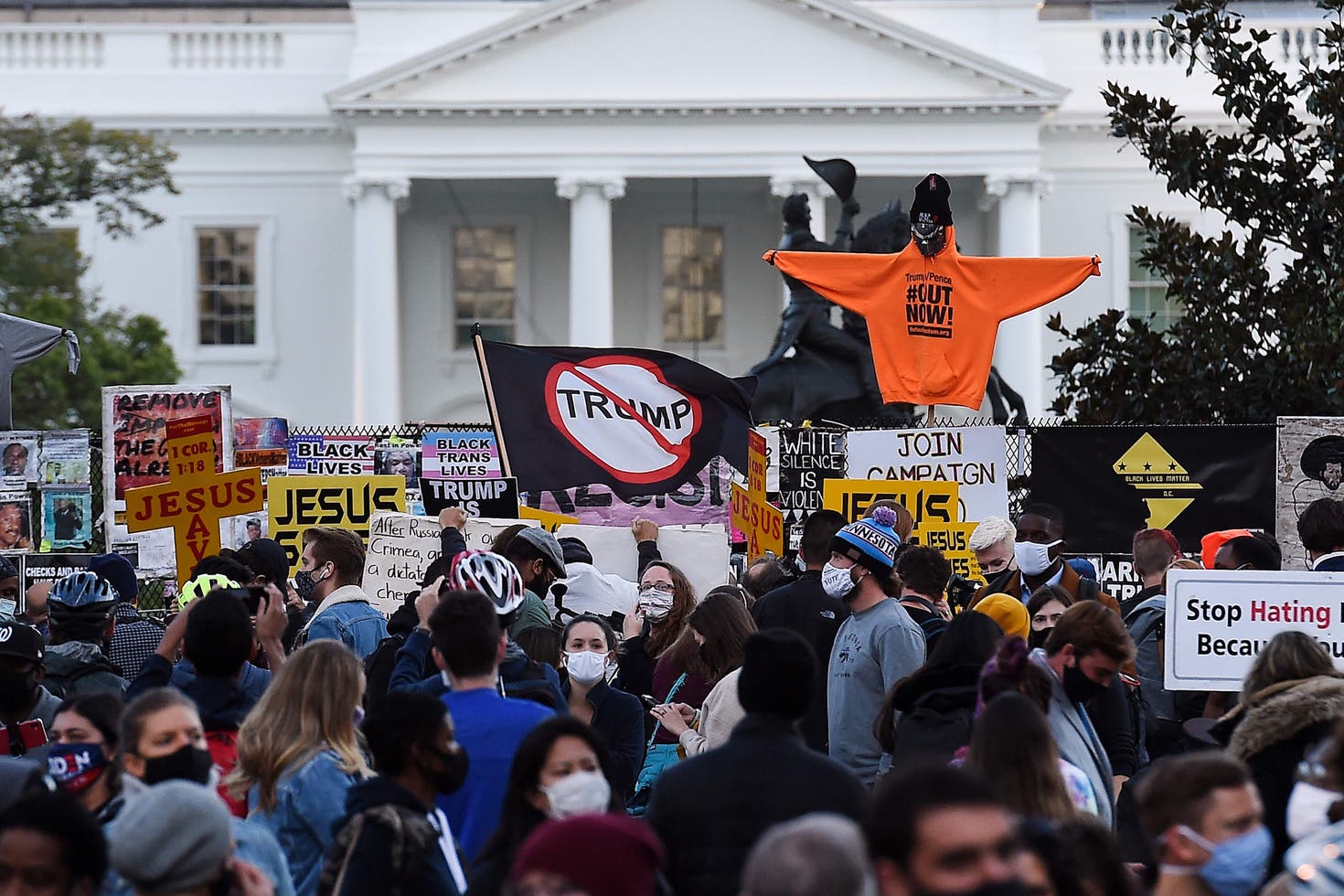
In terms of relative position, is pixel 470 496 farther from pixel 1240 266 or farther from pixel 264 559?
pixel 1240 266

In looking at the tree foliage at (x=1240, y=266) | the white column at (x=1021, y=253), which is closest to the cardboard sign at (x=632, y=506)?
the tree foliage at (x=1240, y=266)

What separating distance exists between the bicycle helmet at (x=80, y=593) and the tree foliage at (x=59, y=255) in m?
25.2

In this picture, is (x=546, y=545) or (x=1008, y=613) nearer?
(x=1008, y=613)

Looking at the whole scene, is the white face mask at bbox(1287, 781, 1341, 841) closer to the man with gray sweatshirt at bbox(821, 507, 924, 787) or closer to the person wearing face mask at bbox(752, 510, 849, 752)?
the man with gray sweatshirt at bbox(821, 507, 924, 787)

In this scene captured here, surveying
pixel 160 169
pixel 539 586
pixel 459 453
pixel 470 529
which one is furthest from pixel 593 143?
pixel 539 586

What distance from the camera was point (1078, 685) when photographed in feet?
20.0

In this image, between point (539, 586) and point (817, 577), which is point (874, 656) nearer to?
point (817, 577)

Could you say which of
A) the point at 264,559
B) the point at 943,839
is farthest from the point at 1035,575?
the point at 943,839

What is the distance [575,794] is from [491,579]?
5.75 feet

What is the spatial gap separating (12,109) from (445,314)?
9.30m

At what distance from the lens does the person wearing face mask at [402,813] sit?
473 centimetres

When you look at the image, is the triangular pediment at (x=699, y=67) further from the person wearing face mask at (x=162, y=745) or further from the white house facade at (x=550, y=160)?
the person wearing face mask at (x=162, y=745)

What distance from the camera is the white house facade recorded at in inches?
1526

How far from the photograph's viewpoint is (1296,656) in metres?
5.76
